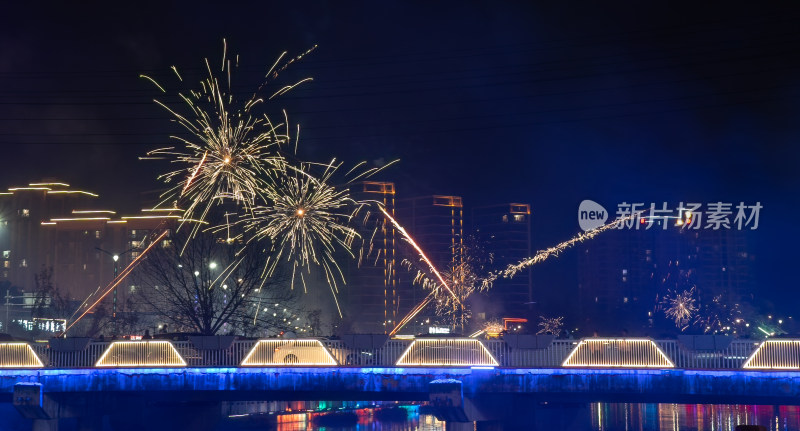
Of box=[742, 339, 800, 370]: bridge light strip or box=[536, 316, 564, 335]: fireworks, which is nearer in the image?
box=[742, 339, 800, 370]: bridge light strip

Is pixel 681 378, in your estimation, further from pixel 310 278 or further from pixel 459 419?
pixel 310 278

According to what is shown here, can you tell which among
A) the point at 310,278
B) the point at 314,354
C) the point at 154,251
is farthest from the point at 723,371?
the point at 310,278

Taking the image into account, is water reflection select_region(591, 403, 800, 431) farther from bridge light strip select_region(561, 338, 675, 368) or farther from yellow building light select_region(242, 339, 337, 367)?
yellow building light select_region(242, 339, 337, 367)

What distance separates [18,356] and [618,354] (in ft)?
96.9

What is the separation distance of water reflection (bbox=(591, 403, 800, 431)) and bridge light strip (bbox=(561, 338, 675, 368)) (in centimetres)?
3569

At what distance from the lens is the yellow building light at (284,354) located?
44.7 m

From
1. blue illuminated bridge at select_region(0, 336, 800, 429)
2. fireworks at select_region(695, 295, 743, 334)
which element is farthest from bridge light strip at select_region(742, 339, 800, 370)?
fireworks at select_region(695, 295, 743, 334)

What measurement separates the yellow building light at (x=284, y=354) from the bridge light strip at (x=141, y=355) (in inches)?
144

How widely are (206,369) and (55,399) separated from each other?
315 inches

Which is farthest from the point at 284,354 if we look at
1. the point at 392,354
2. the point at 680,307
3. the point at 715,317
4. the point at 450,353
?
the point at 715,317

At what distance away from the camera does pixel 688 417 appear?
89.1 m

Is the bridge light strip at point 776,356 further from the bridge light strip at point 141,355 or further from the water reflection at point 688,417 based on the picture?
the water reflection at point 688,417

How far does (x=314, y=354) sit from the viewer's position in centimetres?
4481

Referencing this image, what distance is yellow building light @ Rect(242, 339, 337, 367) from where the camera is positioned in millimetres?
44688
